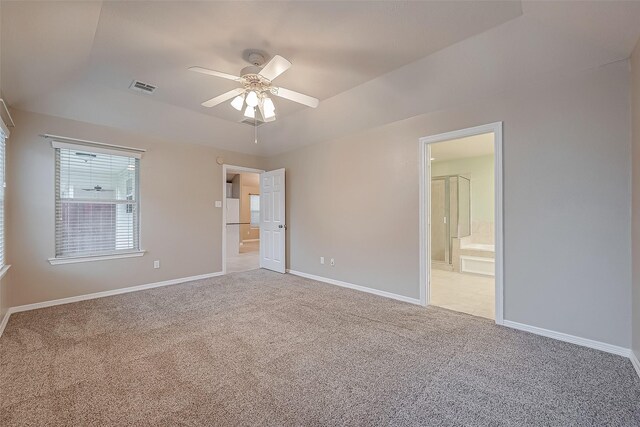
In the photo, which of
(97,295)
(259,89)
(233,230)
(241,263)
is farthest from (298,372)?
(233,230)

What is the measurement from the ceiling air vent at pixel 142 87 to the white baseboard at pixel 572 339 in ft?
15.8

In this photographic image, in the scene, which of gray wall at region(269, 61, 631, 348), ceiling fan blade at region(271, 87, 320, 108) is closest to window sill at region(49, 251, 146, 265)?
ceiling fan blade at region(271, 87, 320, 108)

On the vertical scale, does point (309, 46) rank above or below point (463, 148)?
above

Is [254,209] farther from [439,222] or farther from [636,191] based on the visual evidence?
[636,191]

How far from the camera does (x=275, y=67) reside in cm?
219

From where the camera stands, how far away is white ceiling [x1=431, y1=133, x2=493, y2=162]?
4691 mm

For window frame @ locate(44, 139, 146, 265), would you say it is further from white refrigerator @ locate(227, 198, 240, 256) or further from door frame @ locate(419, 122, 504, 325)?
door frame @ locate(419, 122, 504, 325)

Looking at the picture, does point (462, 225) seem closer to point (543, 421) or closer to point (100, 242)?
point (543, 421)

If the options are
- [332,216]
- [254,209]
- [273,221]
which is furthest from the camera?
[254,209]

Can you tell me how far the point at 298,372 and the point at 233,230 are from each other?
6.06 meters

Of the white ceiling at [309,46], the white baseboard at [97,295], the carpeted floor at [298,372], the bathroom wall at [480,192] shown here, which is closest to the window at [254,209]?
the white baseboard at [97,295]

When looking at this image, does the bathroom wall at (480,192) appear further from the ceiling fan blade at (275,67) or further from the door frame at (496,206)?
the ceiling fan blade at (275,67)

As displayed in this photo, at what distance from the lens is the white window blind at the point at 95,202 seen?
3674 millimetres

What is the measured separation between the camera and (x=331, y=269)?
4672 millimetres
